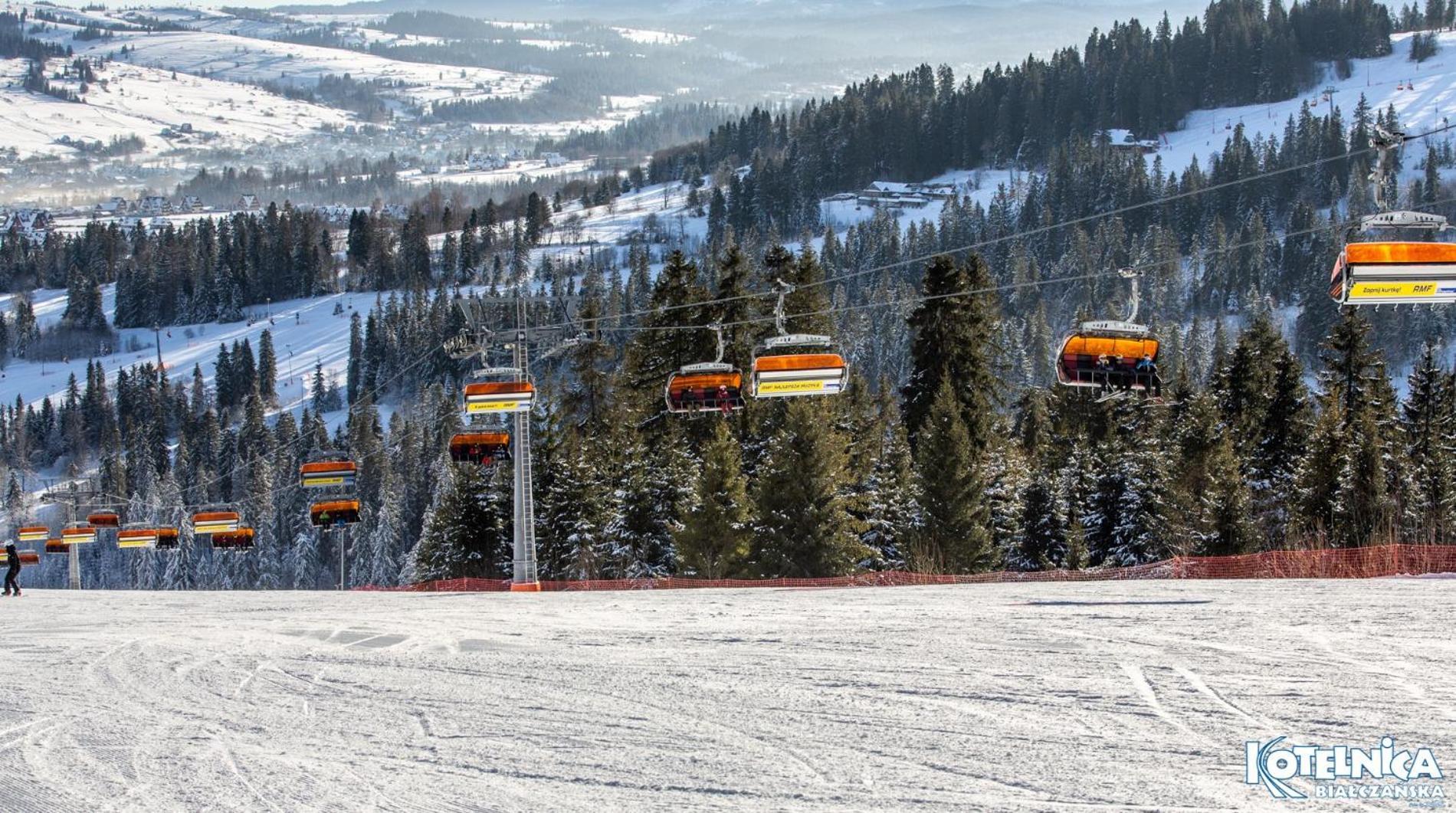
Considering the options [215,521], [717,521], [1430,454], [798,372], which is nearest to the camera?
[798,372]

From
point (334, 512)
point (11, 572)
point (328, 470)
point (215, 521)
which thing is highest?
point (328, 470)

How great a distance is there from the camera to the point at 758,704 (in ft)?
53.6

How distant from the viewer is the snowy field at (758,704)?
1363 centimetres

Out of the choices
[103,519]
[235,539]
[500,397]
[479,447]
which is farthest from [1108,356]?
[103,519]

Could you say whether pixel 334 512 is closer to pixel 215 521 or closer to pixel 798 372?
pixel 215 521

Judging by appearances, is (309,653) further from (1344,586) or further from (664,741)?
(1344,586)

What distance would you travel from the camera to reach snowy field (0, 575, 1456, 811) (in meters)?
13.6

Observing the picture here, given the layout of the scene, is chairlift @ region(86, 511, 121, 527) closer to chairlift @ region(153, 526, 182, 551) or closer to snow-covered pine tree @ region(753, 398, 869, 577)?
chairlift @ region(153, 526, 182, 551)

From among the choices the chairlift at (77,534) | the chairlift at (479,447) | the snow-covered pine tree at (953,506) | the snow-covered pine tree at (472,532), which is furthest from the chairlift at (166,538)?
the snow-covered pine tree at (953,506)

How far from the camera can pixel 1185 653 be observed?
693 inches

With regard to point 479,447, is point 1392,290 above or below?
above

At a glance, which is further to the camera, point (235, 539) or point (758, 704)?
point (235, 539)

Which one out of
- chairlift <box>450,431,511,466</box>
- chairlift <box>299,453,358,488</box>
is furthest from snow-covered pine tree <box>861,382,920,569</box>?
chairlift <box>299,453,358,488</box>

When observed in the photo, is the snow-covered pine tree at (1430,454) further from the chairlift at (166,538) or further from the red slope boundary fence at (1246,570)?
the chairlift at (166,538)
